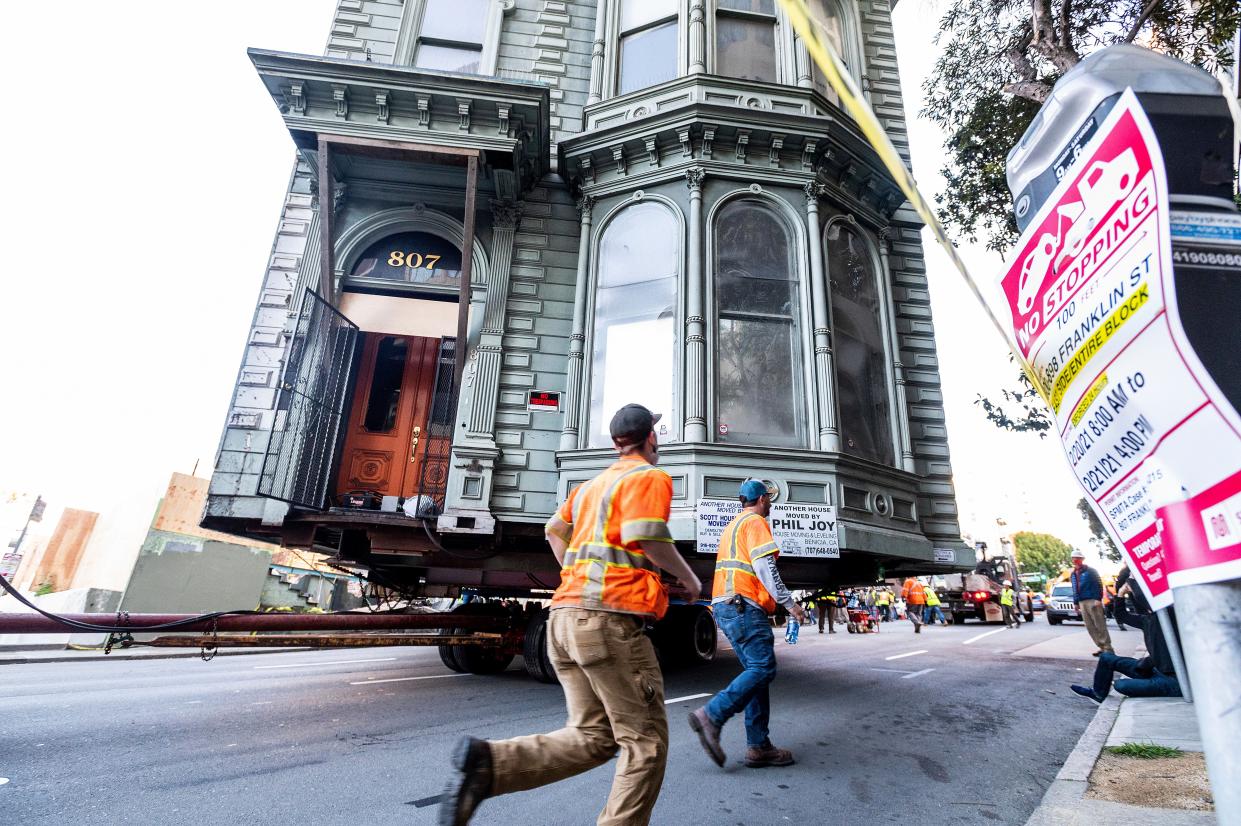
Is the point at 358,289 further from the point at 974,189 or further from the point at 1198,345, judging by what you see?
the point at 974,189

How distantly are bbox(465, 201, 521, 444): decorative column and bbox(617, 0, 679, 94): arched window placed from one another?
9.75 ft

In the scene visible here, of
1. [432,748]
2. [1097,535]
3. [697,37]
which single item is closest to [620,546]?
[432,748]

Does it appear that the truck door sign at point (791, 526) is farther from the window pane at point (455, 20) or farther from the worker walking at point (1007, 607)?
the worker walking at point (1007, 607)

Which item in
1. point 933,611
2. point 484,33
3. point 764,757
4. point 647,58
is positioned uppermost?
point 484,33

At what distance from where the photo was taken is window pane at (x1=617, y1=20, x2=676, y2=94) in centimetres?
1025

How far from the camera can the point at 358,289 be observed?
9.52 m

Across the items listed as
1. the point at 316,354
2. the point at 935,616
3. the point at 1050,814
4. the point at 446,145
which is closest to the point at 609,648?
the point at 1050,814

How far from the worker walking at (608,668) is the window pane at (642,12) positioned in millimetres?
10557

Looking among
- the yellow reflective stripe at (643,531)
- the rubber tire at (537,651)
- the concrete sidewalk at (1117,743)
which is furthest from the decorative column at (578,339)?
the concrete sidewalk at (1117,743)

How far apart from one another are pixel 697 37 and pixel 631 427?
9.31m

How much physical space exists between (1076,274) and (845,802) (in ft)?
10.4

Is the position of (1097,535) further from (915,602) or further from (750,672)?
(750,672)

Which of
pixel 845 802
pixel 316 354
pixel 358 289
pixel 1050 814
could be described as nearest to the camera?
pixel 1050 814

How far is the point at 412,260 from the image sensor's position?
984 centimetres
